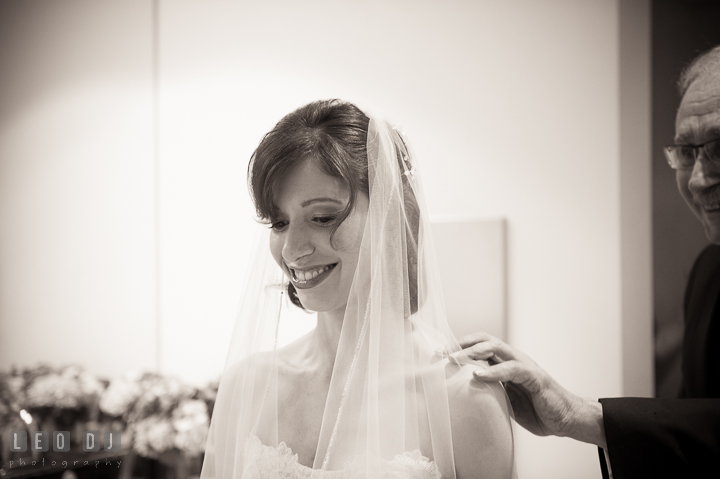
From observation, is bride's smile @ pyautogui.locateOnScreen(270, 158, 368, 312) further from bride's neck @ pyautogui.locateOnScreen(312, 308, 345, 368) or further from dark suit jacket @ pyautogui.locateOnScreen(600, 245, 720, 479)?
dark suit jacket @ pyautogui.locateOnScreen(600, 245, 720, 479)

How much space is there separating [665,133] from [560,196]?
448mm

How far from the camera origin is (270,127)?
100 inches

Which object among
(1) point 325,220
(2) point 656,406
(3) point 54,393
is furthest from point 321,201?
(3) point 54,393

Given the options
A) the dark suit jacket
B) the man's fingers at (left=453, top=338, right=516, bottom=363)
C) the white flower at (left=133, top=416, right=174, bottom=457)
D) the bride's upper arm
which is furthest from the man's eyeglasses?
the white flower at (left=133, top=416, right=174, bottom=457)

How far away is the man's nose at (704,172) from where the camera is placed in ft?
4.64

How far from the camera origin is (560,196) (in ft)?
7.14

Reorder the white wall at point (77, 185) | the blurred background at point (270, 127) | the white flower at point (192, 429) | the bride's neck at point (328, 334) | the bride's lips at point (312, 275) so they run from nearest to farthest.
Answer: the bride's lips at point (312, 275) → the bride's neck at point (328, 334) → the blurred background at point (270, 127) → the white flower at point (192, 429) → the white wall at point (77, 185)

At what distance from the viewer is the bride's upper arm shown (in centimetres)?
118

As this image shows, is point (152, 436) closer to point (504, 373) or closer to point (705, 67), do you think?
point (504, 373)

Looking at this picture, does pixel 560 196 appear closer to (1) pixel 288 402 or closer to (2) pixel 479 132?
(2) pixel 479 132

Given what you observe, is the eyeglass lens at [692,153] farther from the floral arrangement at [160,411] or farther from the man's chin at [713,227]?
the floral arrangement at [160,411]

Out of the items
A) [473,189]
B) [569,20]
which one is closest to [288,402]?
[473,189]

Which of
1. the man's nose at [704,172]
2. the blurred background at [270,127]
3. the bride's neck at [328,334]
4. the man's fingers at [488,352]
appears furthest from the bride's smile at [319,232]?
the blurred background at [270,127]

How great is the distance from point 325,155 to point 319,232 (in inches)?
7.1
